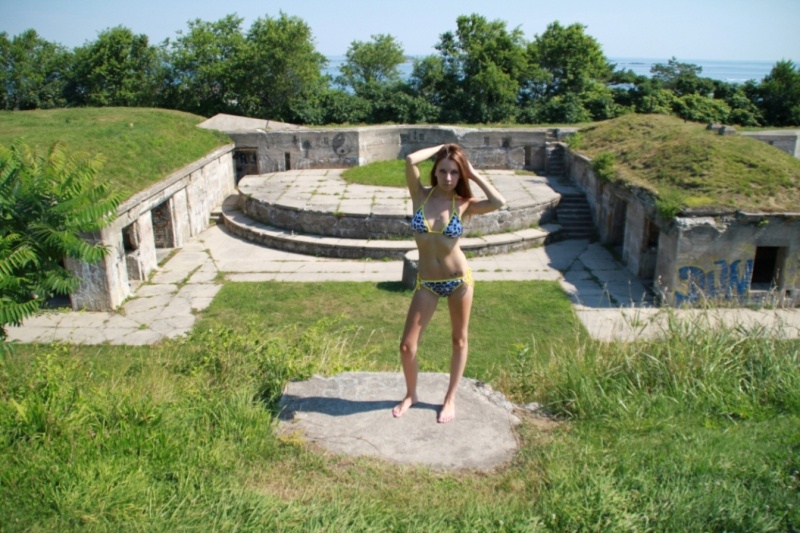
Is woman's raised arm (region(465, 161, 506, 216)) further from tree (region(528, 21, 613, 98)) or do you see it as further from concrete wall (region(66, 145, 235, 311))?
tree (region(528, 21, 613, 98))

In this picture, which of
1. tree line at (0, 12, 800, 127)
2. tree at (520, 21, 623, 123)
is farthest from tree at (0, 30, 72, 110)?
tree at (520, 21, 623, 123)

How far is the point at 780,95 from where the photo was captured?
23391 millimetres

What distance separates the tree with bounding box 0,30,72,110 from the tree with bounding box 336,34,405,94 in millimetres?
17625

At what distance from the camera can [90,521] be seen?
3.68 meters

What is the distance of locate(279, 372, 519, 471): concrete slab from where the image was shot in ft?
15.2

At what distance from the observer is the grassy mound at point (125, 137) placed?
41.8 feet

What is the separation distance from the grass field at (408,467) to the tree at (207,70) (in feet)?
69.6

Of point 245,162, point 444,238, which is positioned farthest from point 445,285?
point 245,162

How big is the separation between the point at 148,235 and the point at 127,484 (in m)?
9.37

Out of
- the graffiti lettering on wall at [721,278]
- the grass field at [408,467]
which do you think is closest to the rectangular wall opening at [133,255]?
the grass field at [408,467]

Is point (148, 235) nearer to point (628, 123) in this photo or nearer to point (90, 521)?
point (90, 521)

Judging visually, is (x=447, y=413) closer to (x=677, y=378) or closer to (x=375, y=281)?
(x=677, y=378)

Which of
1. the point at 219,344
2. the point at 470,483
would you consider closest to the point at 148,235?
the point at 219,344

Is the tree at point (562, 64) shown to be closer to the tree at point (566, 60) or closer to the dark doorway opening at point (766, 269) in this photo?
the tree at point (566, 60)
